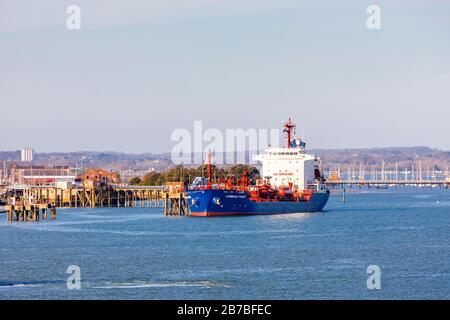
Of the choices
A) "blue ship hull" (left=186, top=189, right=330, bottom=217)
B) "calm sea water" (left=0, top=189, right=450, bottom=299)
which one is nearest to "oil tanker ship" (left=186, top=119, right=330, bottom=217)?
"blue ship hull" (left=186, top=189, right=330, bottom=217)

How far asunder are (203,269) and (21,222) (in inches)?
1430

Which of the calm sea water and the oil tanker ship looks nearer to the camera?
the calm sea water

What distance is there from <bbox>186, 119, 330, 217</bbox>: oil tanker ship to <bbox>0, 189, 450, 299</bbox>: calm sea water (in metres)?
3.28

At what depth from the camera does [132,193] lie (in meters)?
108

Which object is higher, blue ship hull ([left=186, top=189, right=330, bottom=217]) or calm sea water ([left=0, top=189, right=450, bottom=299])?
blue ship hull ([left=186, top=189, right=330, bottom=217])

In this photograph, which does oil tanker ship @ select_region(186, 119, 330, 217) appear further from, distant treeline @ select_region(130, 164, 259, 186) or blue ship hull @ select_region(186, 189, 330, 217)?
distant treeline @ select_region(130, 164, 259, 186)

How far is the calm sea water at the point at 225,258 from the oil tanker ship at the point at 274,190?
3284 millimetres

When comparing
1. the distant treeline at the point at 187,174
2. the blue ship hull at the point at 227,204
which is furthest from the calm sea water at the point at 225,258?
the distant treeline at the point at 187,174

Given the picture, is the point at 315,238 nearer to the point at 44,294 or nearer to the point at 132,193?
the point at 44,294

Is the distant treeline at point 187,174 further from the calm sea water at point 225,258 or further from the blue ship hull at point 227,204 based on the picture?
the calm sea water at point 225,258

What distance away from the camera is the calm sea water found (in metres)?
34.7

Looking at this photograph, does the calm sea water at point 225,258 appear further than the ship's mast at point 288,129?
No

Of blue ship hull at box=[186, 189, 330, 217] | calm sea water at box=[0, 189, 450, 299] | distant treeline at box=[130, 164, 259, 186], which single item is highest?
distant treeline at box=[130, 164, 259, 186]

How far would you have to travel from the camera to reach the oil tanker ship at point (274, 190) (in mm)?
77000
